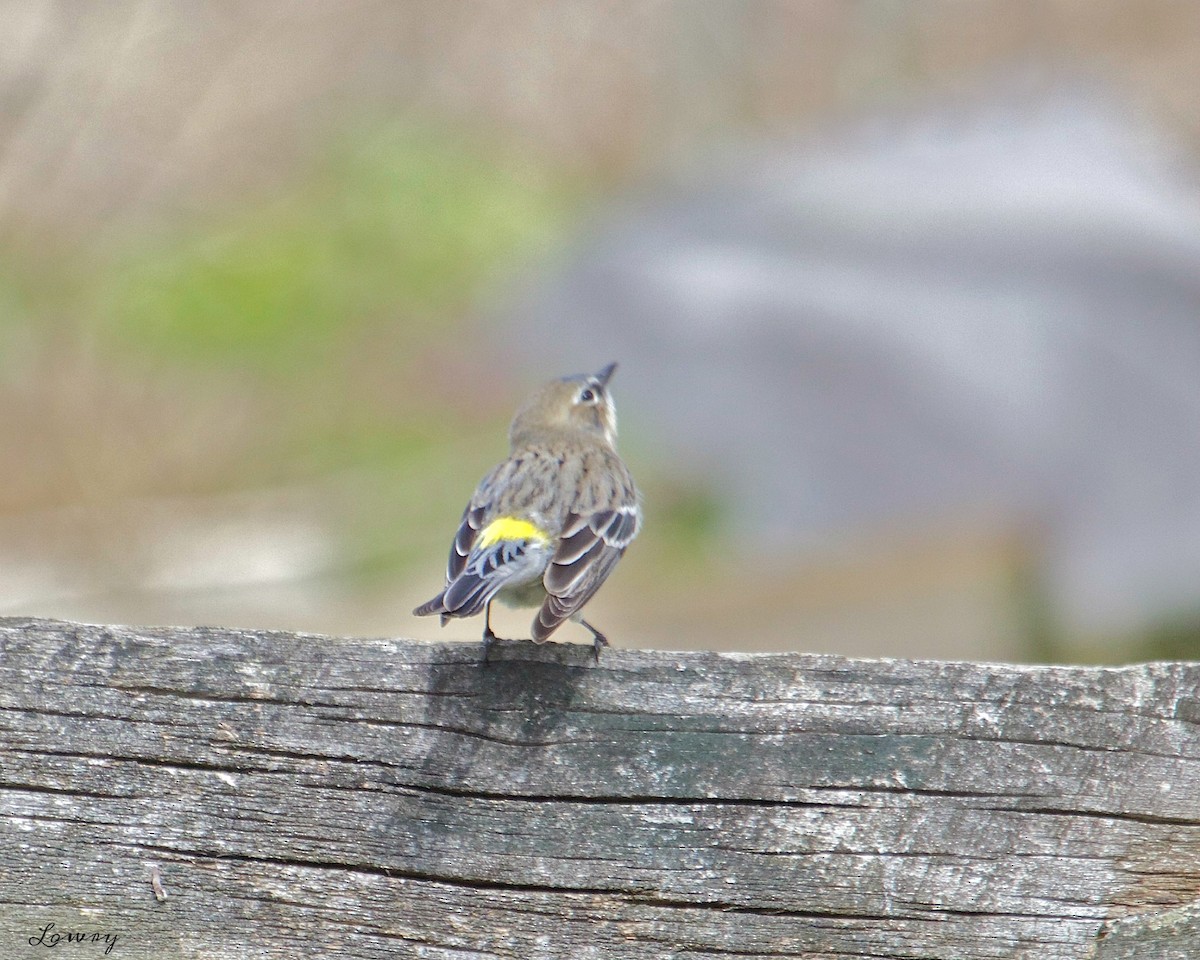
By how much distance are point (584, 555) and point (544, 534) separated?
0.19 metres

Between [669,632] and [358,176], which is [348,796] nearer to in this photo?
[669,632]

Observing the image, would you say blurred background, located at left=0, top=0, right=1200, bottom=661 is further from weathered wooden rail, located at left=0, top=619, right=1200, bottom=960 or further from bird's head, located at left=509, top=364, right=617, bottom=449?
weathered wooden rail, located at left=0, top=619, right=1200, bottom=960

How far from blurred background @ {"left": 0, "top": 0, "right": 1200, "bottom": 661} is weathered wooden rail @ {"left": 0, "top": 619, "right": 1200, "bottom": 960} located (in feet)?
13.6

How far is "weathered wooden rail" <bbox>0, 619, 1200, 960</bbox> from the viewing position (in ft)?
6.57

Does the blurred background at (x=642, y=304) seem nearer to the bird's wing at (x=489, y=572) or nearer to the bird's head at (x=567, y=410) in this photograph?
the bird's head at (x=567, y=410)

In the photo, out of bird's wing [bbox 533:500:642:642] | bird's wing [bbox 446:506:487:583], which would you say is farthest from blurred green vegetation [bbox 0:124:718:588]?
bird's wing [bbox 533:500:642:642]

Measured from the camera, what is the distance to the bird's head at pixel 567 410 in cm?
477

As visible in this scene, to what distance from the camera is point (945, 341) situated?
5.98 metres


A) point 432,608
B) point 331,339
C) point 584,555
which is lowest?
point 432,608

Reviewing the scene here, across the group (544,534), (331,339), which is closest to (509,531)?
(544,534)

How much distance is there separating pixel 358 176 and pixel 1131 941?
10707 millimetres

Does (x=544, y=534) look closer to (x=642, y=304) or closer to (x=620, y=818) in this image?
(x=620, y=818)

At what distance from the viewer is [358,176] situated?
467 inches

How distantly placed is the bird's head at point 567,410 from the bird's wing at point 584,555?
1.17 m
